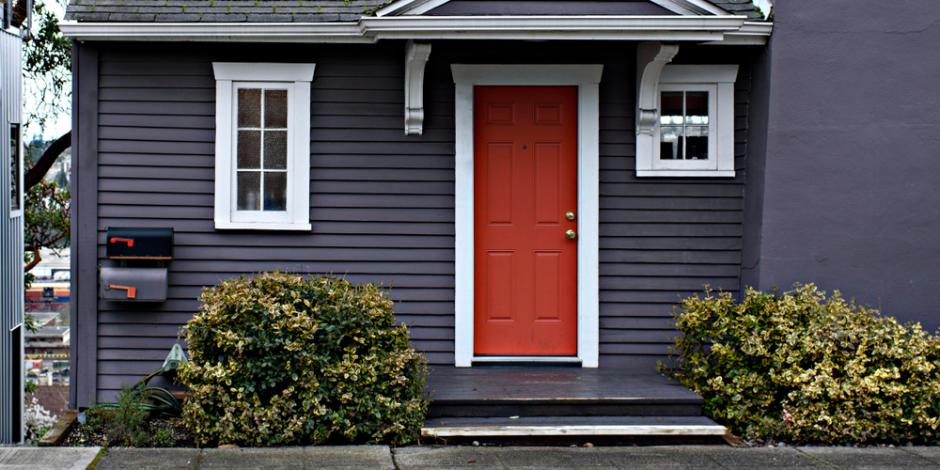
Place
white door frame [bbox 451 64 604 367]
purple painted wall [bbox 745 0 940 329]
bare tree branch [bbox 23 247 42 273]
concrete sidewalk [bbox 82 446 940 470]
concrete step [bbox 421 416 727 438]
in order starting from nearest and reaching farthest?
concrete sidewalk [bbox 82 446 940 470], concrete step [bbox 421 416 727 438], purple painted wall [bbox 745 0 940 329], white door frame [bbox 451 64 604 367], bare tree branch [bbox 23 247 42 273]

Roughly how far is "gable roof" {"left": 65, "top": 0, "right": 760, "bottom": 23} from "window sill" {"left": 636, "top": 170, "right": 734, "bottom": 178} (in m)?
1.19

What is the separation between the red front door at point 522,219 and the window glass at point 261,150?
1513 mm

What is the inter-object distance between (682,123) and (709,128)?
0.21 m

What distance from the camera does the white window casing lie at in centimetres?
740

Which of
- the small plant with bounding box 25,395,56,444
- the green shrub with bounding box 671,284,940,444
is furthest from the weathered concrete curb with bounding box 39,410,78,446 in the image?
the green shrub with bounding box 671,284,940,444

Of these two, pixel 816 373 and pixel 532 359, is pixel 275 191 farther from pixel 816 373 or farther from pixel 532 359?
pixel 816 373

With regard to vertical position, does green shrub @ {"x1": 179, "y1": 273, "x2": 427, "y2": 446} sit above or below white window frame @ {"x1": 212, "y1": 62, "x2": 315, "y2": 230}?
below

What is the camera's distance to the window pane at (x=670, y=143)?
7.47 meters

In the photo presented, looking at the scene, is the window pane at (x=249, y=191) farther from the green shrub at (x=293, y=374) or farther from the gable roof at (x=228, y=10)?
the green shrub at (x=293, y=374)

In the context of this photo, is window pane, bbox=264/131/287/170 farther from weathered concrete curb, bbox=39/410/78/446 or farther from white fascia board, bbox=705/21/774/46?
white fascia board, bbox=705/21/774/46

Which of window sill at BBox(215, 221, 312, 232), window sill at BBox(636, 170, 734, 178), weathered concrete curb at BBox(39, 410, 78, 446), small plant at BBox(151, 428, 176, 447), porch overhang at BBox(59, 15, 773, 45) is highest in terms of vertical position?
porch overhang at BBox(59, 15, 773, 45)

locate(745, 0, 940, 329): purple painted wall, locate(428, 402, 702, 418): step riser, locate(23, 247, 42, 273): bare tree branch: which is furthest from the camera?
locate(23, 247, 42, 273): bare tree branch

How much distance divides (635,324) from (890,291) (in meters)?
1.88

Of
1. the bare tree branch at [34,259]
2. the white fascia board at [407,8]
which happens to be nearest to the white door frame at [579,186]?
the white fascia board at [407,8]
